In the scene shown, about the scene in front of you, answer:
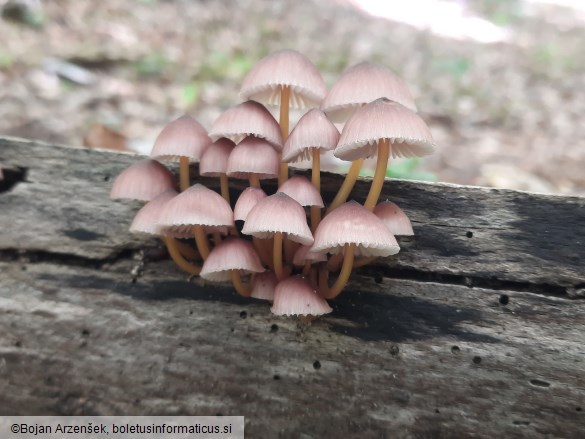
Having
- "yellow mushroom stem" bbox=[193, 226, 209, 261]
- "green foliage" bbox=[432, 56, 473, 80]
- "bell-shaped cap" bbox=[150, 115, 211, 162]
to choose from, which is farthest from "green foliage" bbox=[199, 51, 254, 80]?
"yellow mushroom stem" bbox=[193, 226, 209, 261]

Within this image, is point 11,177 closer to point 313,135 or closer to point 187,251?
point 187,251

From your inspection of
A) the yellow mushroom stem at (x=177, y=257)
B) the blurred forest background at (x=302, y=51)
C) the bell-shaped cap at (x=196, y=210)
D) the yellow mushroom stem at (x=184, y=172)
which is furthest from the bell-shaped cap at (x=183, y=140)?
the blurred forest background at (x=302, y=51)

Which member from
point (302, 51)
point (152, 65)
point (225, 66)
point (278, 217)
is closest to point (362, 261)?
point (278, 217)

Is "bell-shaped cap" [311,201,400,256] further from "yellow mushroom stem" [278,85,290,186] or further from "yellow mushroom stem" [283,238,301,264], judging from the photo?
"yellow mushroom stem" [278,85,290,186]

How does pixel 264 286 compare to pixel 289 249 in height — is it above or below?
below

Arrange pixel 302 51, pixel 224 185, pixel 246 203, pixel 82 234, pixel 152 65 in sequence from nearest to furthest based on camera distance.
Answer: pixel 246 203, pixel 224 185, pixel 82 234, pixel 152 65, pixel 302 51

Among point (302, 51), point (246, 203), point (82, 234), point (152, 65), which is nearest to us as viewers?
point (246, 203)

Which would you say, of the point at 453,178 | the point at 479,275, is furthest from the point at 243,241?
the point at 453,178

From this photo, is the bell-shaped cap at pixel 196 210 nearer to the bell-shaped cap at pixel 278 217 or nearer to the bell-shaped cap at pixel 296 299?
the bell-shaped cap at pixel 278 217
